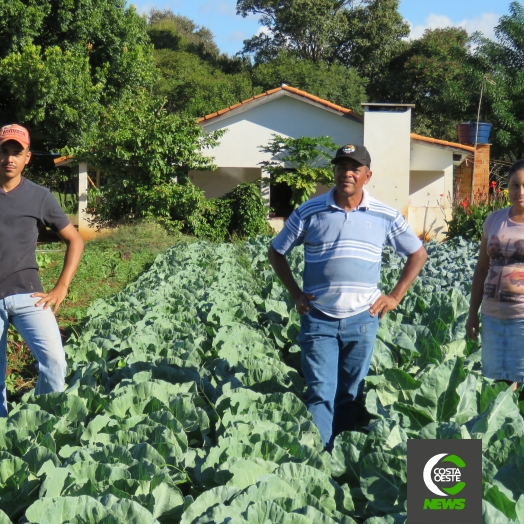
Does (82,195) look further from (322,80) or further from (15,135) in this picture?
(15,135)

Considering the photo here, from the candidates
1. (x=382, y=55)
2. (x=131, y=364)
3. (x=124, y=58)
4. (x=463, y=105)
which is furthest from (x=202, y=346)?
(x=382, y=55)

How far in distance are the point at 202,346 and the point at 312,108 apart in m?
18.4

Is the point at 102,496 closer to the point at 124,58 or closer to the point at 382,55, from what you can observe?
the point at 124,58

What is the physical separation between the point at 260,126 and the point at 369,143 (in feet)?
11.1

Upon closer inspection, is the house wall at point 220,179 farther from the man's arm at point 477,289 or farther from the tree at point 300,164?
the man's arm at point 477,289

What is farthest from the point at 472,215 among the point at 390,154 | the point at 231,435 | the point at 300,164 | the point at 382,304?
the point at 231,435

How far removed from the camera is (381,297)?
4270 millimetres

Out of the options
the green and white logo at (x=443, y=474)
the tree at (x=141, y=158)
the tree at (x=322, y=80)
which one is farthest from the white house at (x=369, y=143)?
the green and white logo at (x=443, y=474)

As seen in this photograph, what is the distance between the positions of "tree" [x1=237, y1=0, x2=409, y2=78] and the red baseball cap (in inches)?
1418

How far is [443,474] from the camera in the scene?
2.13 m

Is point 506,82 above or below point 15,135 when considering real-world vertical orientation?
above

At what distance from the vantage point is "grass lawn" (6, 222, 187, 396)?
7.01 metres

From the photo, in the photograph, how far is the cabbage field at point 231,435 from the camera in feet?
8.81

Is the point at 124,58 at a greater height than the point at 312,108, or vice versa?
the point at 124,58
